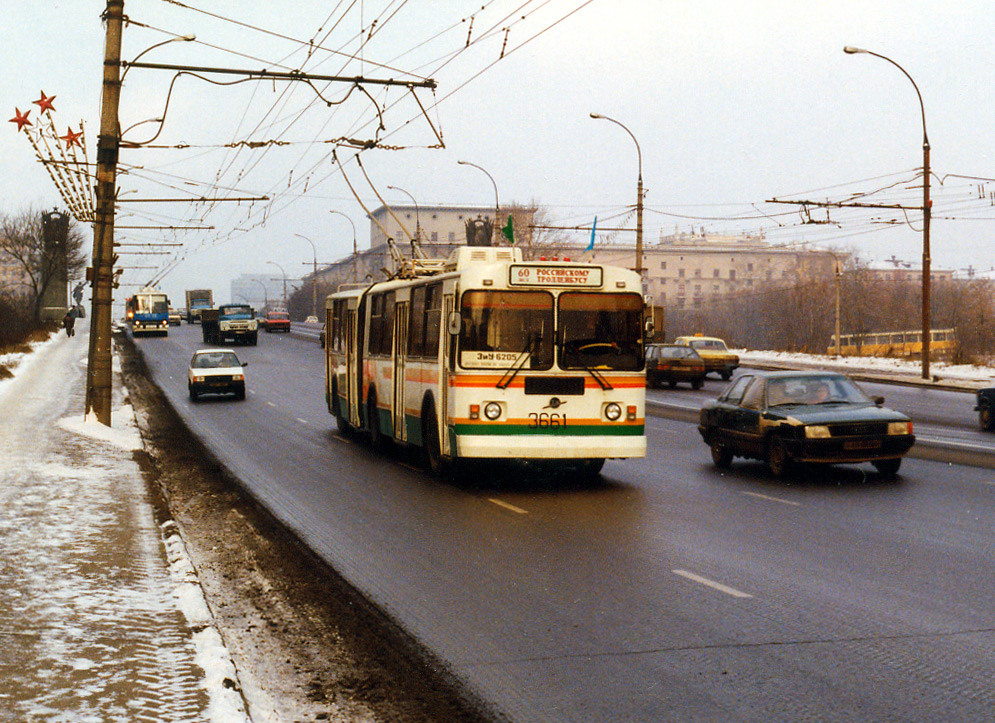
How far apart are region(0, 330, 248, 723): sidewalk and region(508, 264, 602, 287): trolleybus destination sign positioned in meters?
5.39

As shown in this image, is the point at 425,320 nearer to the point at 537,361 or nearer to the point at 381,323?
the point at 537,361

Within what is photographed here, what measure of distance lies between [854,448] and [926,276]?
2759 cm

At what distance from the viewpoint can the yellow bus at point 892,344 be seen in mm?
68812

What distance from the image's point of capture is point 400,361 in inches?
725

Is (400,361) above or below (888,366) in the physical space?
above

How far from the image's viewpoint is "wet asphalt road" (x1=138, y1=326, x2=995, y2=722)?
19.7 ft

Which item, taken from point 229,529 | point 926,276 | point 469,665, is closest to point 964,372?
point 926,276

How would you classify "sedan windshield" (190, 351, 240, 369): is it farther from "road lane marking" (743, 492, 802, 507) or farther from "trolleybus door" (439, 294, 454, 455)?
"road lane marking" (743, 492, 802, 507)

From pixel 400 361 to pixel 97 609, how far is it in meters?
10.8

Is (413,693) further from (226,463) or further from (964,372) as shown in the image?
(964,372)

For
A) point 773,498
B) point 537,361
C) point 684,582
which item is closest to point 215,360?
point 537,361

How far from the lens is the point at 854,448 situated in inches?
593

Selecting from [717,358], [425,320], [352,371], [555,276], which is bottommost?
[717,358]

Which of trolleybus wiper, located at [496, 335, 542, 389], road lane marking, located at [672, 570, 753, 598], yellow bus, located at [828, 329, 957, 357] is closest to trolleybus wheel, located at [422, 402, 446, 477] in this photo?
trolleybus wiper, located at [496, 335, 542, 389]
